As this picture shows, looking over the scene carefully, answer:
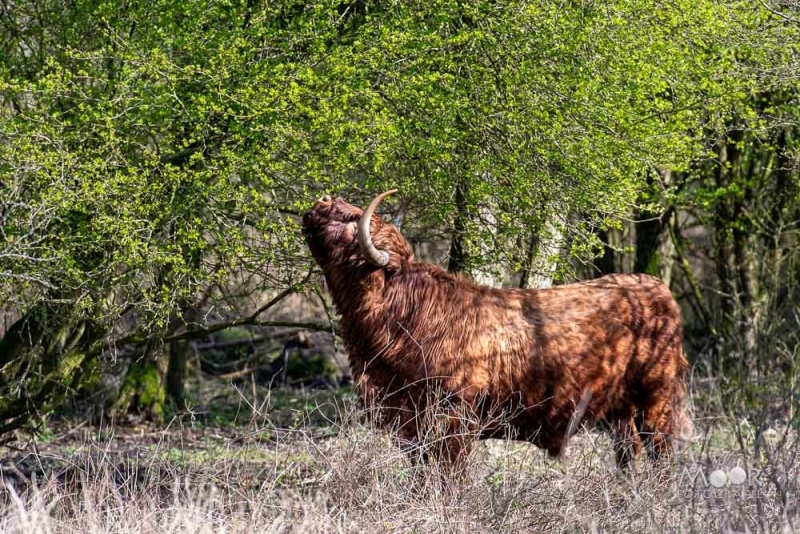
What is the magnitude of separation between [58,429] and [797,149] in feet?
28.6

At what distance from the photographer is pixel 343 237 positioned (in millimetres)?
7695

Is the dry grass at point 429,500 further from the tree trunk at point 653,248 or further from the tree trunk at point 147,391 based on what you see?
the tree trunk at point 147,391

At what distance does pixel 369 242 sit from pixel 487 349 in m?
1.08

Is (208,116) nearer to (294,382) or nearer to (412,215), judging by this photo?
(412,215)

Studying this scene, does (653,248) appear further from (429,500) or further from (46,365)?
(429,500)

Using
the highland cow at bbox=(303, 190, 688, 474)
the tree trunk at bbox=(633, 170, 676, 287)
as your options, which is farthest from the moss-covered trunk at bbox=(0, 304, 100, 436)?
the tree trunk at bbox=(633, 170, 676, 287)

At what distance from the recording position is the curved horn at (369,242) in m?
7.39

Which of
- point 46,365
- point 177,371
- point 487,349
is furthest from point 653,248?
point 46,365

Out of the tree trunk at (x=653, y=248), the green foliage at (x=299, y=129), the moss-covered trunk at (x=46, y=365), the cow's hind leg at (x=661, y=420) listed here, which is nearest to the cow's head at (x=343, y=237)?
the green foliage at (x=299, y=129)

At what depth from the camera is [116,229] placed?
849 cm

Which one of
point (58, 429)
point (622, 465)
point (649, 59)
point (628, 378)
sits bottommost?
point (58, 429)

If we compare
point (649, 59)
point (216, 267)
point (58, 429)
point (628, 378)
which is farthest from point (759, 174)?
point (58, 429)

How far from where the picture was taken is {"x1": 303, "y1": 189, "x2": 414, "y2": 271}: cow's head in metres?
7.69

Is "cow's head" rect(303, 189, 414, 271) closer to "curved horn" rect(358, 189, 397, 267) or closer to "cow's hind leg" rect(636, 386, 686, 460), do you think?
"curved horn" rect(358, 189, 397, 267)
